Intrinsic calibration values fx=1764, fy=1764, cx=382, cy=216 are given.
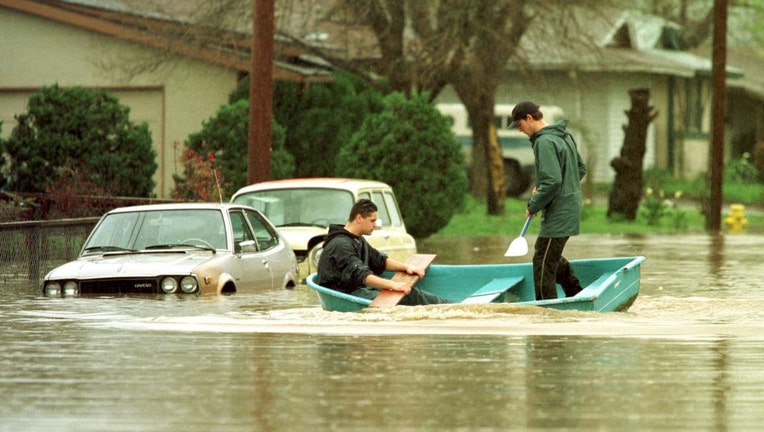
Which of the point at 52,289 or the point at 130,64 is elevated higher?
the point at 130,64

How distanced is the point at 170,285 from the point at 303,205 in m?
5.42

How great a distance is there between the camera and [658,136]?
60.0 metres

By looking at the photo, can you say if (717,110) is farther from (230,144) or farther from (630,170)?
(230,144)

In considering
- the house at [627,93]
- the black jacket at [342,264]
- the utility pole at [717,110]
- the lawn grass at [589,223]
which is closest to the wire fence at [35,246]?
the black jacket at [342,264]

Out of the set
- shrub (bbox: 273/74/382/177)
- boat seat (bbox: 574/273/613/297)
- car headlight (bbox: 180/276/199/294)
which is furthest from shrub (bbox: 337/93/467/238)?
car headlight (bbox: 180/276/199/294)

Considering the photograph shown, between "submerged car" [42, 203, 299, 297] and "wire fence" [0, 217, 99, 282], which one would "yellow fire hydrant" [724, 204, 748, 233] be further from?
"submerged car" [42, 203, 299, 297]

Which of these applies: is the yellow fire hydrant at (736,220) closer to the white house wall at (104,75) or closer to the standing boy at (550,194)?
the white house wall at (104,75)

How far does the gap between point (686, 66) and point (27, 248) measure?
41.2 metres

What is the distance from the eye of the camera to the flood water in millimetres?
9422

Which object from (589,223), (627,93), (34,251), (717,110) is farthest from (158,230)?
(627,93)

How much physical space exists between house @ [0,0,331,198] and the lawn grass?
4498mm

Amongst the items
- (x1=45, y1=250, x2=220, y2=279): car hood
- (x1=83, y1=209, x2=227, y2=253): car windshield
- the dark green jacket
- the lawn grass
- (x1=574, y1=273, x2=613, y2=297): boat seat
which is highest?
the dark green jacket

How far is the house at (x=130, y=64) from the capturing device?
3562cm

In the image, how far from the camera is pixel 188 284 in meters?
16.5
